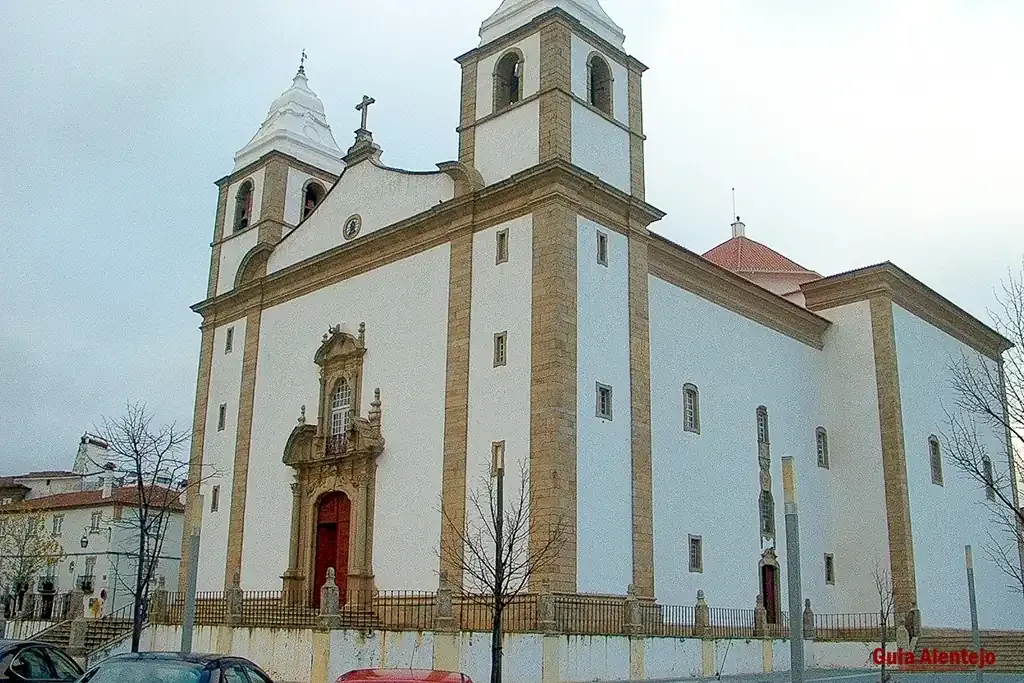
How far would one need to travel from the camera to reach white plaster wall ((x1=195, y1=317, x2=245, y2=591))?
3142 cm

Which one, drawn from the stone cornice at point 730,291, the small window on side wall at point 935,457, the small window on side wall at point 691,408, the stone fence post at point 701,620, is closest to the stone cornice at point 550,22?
the stone cornice at point 730,291

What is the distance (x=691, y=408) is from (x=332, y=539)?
32.9ft

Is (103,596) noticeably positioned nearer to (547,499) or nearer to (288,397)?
(288,397)

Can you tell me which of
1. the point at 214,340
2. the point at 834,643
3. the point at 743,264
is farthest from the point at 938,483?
the point at 214,340

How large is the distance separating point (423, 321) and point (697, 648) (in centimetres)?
1026

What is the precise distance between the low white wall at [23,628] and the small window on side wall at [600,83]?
20.9 m

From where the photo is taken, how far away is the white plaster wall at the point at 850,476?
106 ft

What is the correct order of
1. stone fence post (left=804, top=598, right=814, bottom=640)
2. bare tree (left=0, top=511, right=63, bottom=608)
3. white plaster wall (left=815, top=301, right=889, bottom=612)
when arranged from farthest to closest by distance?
1. bare tree (left=0, top=511, right=63, bottom=608)
2. white plaster wall (left=815, top=301, right=889, bottom=612)
3. stone fence post (left=804, top=598, right=814, bottom=640)

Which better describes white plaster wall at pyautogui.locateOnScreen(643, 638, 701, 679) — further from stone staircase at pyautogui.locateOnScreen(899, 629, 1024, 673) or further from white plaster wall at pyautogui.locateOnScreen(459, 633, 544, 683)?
stone staircase at pyautogui.locateOnScreen(899, 629, 1024, 673)

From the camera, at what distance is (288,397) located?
30656 millimetres

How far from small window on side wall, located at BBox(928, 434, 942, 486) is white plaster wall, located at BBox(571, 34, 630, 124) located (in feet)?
52.8

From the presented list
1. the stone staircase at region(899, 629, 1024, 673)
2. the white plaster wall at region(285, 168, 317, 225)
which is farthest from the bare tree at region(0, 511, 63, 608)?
the stone staircase at region(899, 629, 1024, 673)

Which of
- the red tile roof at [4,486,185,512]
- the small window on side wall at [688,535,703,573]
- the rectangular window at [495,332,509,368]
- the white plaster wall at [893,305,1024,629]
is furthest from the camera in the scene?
the red tile roof at [4,486,185,512]

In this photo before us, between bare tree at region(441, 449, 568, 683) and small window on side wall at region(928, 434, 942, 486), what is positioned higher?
small window on side wall at region(928, 434, 942, 486)
